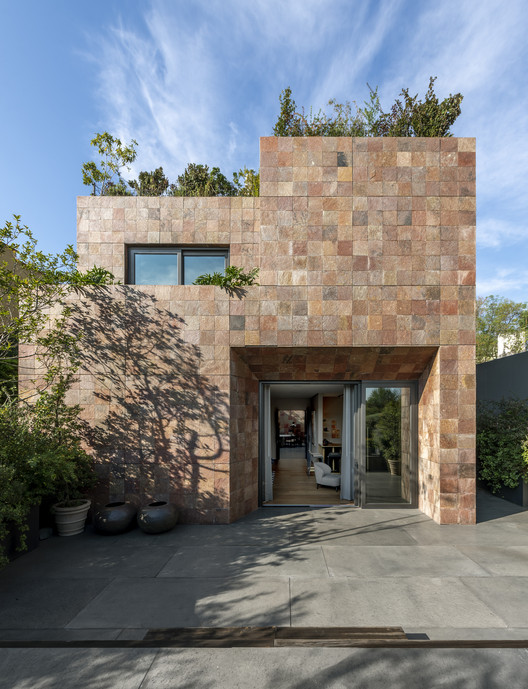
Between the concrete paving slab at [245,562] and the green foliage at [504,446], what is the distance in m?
5.84

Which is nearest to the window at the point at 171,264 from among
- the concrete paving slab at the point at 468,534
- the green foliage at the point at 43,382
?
the green foliage at the point at 43,382

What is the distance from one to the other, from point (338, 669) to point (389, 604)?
53.8 inches

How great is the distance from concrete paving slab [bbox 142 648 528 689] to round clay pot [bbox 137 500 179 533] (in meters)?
3.29

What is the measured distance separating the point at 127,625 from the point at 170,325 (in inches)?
198

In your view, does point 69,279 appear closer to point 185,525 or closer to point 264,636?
point 185,525

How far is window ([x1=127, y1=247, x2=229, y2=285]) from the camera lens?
29.7ft

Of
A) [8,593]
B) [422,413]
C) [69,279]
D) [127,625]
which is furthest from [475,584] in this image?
[69,279]

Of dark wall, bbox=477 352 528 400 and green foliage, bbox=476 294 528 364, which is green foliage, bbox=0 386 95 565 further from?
green foliage, bbox=476 294 528 364

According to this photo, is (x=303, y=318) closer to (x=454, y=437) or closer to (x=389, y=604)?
(x=454, y=437)

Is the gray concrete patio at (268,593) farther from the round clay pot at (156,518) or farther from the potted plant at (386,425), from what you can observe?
the potted plant at (386,425)

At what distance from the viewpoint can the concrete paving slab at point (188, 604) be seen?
14.4 feet

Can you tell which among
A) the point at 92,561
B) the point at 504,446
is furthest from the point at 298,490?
the point at 92,561

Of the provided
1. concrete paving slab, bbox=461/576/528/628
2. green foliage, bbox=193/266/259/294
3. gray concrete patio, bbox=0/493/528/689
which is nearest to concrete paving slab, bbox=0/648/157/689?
gray concrete patio, bbox=0/493/528/689

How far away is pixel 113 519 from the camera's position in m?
7.05
